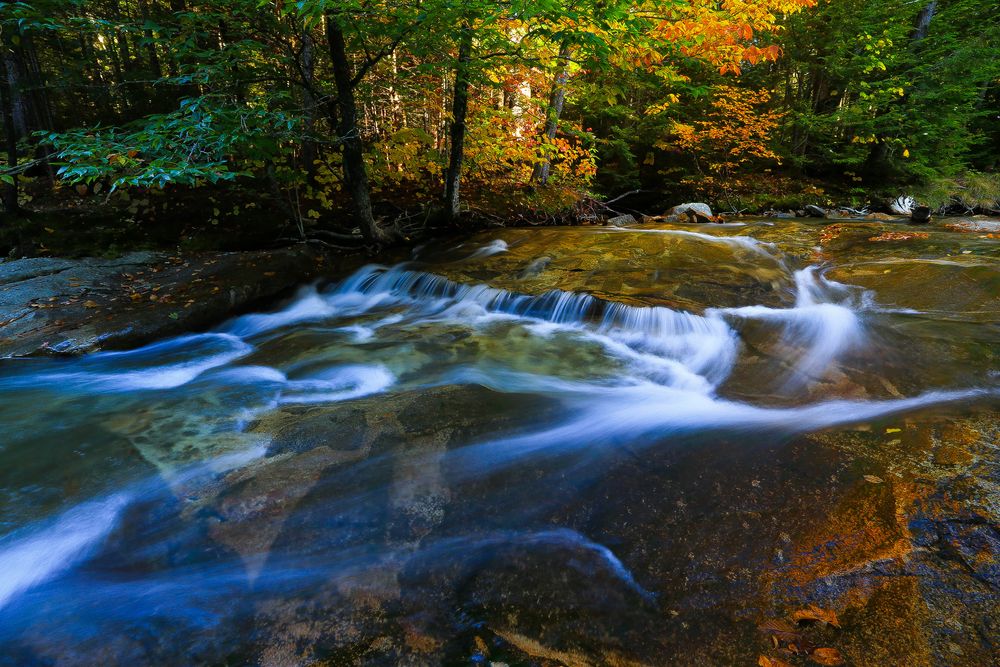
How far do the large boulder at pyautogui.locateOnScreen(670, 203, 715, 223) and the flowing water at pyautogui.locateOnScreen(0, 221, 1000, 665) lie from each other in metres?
6.68

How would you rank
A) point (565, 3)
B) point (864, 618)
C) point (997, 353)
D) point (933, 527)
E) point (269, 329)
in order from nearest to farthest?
point (864, 618) < point (933, 527) < point (997, 353) < point (565, 3) < point (269, 329)

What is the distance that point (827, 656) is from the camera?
65.9 inches

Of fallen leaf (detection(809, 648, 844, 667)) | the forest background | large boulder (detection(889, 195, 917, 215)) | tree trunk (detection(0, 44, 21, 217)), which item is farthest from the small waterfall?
large boulder (detection(889, 195, 917, 215))

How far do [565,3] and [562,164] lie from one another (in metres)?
6.31

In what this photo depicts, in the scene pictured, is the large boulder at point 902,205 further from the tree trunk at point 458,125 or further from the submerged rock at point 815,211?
the tree trunk at point 458,125

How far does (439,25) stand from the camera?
5324 mm

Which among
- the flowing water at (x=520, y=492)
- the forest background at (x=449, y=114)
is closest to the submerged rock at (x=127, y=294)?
the flowing water at (x=520, y=492)

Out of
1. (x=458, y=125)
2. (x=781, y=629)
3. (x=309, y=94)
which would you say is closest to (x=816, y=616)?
(x=781, y=629)

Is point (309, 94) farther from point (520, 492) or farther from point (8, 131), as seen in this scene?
point (520, 492)

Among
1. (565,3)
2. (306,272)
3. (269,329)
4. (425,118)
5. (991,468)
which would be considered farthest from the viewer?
(425,118)

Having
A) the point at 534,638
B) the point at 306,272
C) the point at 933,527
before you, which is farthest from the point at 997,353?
the point at 306,272

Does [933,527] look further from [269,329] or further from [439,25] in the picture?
[269,329]

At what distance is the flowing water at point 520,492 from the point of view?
187cm

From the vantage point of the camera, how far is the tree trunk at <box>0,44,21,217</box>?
6898mm
